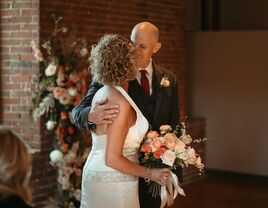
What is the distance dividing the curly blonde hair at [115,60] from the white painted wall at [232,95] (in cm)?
512

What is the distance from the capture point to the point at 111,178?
11.4 feet

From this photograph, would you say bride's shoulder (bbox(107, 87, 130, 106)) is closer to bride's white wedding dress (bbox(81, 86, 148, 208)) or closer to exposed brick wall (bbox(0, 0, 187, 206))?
bride's white wedding dress (bbox(81, 86, 148, 208))

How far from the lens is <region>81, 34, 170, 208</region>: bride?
10.8 ft

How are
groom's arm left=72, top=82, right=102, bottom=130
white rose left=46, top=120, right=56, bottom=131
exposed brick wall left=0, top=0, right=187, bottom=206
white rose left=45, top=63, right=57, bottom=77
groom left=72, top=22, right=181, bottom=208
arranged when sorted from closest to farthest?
groom's arm left=72, top=82, right=102, bottom=130 → groom left=72, top=22, right=181, bottom=208 → white rose left=45, top=63, right=57, bottom=77 → white rose left=46, top=120, right=56, bottom=131 → exposed brick wall left=0, top=0, right=187, bottom=206

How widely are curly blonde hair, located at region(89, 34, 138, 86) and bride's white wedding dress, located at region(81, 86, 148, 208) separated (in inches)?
4.9

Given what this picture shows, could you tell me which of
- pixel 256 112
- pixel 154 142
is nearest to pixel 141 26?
pixel 154 142

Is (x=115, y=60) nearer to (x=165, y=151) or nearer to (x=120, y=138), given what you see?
(x=120, y=138)

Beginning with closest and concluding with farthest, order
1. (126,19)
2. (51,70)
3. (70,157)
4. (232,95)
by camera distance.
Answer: (51,70) < (70,157) < (126,19) < (232,95)

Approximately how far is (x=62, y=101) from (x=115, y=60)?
2.26m

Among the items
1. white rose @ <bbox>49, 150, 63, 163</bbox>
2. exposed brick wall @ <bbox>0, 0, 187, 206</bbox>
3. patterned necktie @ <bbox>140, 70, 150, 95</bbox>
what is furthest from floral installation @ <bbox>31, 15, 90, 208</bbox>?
patterned necktie @ <bbox>140, 70, 150, 95</bbox>

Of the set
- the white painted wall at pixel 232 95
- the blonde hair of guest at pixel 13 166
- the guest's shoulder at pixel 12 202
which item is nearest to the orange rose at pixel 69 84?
the blonde hair of guest at pixel 13 166

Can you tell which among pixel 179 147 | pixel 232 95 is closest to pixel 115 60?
pixel 179 147

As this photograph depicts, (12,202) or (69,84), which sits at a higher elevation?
(69,84)

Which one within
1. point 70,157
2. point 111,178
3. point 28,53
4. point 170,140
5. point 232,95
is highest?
point 28,53
